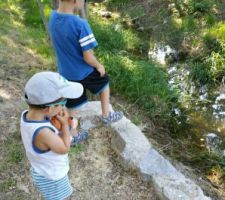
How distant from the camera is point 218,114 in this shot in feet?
18.1

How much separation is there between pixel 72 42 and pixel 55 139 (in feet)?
4.17

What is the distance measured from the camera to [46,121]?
2.30 meters

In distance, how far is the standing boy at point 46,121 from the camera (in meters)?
2.22

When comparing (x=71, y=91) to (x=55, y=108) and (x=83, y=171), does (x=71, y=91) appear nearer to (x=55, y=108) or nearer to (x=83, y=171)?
(x=55, y=108)

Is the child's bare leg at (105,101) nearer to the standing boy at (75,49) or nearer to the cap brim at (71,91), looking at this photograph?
the standing boy at (75,49)

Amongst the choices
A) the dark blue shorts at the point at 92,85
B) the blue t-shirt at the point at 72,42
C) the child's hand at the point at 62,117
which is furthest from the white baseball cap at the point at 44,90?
the dark blue shorts at the point at 92,85

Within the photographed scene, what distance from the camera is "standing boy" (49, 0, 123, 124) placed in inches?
129

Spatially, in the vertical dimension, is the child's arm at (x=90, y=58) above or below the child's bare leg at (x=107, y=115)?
above

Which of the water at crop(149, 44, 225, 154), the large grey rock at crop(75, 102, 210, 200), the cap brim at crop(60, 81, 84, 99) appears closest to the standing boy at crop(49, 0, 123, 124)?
the large grey rock at crop(75, 102, 210, 200)

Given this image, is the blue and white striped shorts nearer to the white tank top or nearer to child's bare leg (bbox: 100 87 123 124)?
the white tank top

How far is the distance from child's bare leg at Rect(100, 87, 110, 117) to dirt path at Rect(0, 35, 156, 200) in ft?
0.56

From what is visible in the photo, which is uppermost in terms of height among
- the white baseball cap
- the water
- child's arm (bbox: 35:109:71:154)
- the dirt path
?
the white baseball cap

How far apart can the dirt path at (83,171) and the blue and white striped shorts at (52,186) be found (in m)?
0.74

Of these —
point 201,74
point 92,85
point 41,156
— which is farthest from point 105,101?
point 201,74
